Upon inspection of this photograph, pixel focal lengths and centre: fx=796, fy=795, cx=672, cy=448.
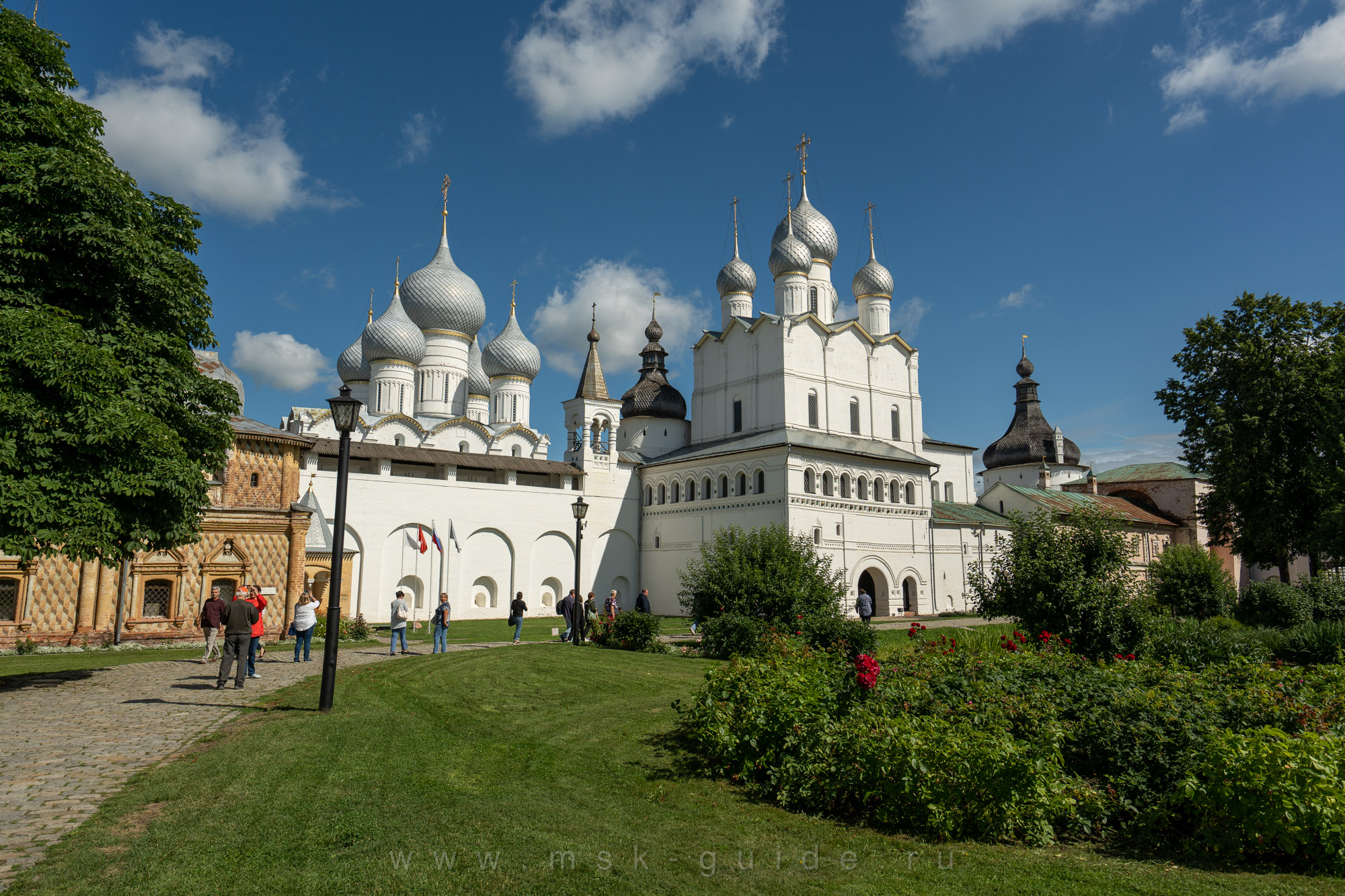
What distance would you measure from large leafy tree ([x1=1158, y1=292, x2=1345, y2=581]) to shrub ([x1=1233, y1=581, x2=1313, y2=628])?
12.9ft

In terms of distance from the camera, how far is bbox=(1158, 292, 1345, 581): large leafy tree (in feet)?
78.7

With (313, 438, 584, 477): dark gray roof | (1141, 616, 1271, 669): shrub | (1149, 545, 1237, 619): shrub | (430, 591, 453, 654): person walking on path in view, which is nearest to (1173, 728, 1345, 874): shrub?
(1141, 616, 1271, 669): shrub

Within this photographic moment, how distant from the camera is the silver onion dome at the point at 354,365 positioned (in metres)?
41.1

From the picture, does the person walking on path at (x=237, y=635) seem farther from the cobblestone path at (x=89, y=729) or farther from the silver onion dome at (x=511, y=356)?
the silver onion dome at (x=511, y=356)

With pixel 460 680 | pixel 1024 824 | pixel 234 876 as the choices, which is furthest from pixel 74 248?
pixel 1024 824

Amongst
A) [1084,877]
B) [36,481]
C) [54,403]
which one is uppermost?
[54,403]

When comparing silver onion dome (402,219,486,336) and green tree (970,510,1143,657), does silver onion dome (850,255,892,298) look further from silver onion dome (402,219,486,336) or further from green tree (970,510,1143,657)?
green tree (970,510,1143,657)

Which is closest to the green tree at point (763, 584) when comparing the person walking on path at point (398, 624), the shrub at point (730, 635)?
the shrub at point (730, 635)

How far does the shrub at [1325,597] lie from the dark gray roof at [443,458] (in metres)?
25.3

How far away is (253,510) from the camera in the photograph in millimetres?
19391

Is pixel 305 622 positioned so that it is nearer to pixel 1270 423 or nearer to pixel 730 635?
pixel 730 635

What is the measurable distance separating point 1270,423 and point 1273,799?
2458 cm

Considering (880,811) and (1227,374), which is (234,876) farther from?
(1227,374)

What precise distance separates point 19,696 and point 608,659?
8.81 meters
